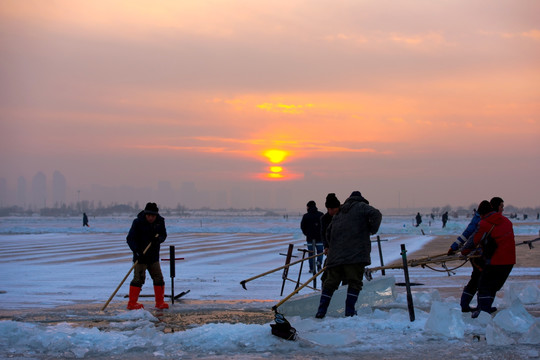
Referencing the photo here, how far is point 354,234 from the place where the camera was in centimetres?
756

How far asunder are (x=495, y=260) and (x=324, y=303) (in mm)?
2355

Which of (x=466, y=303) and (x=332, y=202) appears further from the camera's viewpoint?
(x=466, y=303)

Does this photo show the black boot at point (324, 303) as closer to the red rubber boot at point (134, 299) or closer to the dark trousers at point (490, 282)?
the dark trousers at point (490, 282)

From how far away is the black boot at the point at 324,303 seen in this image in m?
7.69

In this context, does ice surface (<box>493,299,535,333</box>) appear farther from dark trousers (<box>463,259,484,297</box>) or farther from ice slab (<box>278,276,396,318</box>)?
ice slab (<box>278,276,396,318</box>)

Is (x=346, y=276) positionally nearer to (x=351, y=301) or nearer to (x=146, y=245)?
(x=351, y=301)

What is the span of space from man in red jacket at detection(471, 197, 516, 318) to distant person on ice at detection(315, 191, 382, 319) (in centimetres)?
159

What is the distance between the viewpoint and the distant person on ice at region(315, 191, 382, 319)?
752cm

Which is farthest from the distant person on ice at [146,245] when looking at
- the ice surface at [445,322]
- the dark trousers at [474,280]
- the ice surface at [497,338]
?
the ice surface at [497,338]

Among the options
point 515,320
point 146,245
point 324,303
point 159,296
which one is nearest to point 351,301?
point 324,303

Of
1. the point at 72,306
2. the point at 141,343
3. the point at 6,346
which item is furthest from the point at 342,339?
the point at 72,306

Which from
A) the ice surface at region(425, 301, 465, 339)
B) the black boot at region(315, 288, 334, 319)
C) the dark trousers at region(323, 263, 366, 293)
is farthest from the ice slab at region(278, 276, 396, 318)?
the ice surface at region(425, 301, 465, 339)

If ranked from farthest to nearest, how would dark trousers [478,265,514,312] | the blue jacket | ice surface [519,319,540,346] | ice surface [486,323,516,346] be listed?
the blue jacket, dark trousers [478,265,514,312], ice surface [519,319,540,346], ice surface [486,323,516,346]

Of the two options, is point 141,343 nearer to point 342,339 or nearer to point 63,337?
point 63,337
